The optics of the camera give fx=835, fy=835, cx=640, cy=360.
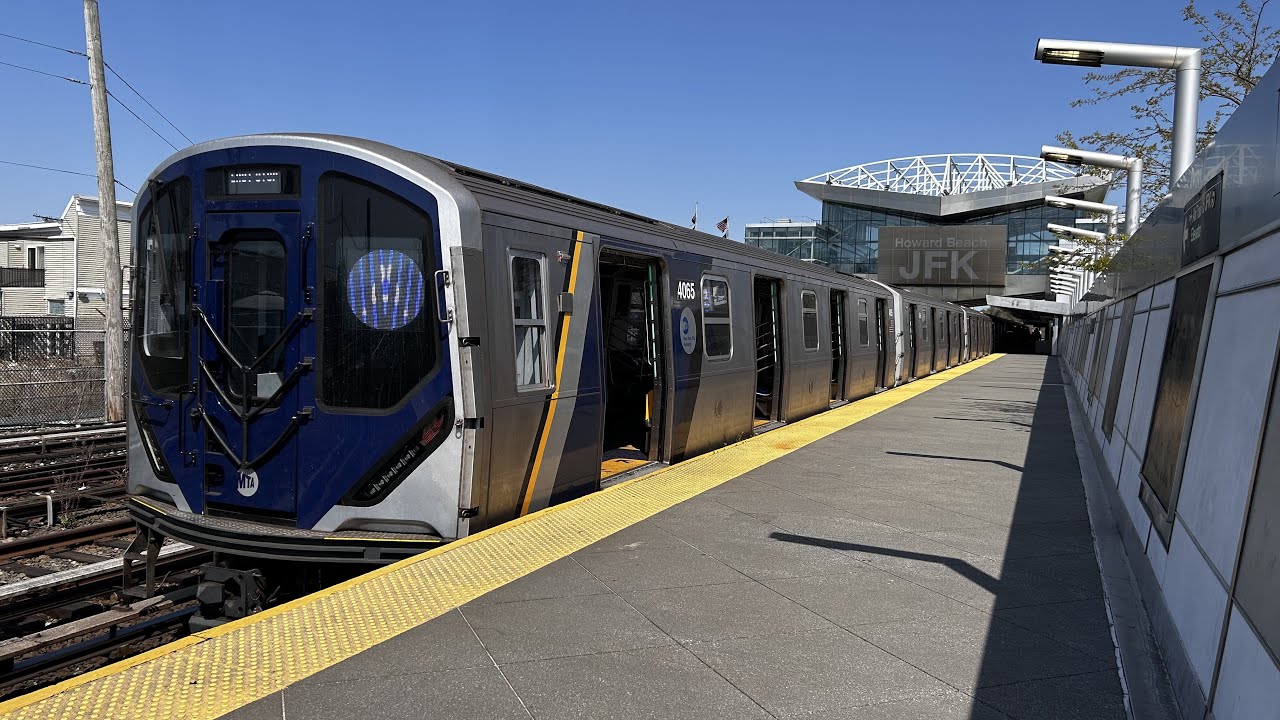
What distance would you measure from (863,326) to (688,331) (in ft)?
29.1

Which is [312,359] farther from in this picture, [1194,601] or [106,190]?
[106,190]

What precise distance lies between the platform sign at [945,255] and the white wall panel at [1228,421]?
60813 millimetres

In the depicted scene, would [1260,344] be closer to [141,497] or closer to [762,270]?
[141,497]

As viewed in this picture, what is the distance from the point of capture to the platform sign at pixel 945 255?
61.0 metres

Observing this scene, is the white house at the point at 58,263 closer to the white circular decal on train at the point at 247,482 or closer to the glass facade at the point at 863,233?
the white circular decal on train at the point at 247,482

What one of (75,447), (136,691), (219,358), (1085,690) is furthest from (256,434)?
(75,447)

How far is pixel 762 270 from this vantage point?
10.8 metres

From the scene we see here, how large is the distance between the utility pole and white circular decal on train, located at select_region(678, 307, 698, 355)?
1117 centimetres

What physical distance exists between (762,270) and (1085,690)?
25.5 feet

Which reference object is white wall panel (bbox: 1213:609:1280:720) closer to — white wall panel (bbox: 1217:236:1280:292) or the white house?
white wall panel (bbox: 1217:236:1280:292)

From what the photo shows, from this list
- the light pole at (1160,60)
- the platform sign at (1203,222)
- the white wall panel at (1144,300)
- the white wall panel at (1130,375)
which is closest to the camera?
the platform sign at (1203,222)

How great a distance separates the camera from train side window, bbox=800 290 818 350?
12.6 m

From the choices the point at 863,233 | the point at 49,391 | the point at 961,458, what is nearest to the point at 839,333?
the point at 961,458

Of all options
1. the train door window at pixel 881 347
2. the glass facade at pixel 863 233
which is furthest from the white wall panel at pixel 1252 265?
the glass facade at pixel 863 233
